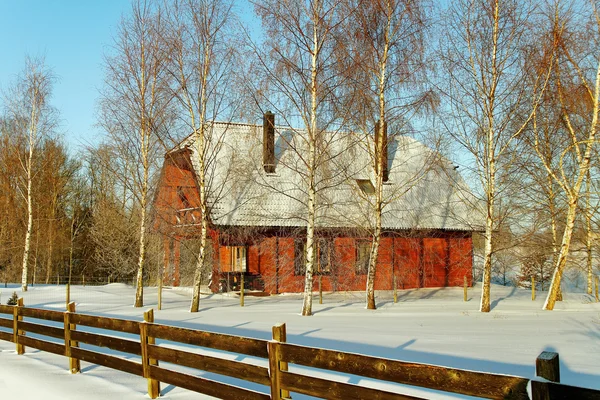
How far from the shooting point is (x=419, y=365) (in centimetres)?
428

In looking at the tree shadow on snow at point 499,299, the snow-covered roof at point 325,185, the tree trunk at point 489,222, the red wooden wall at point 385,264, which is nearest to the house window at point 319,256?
the red wooden wall at point 385,264

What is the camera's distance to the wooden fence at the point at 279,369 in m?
3.75

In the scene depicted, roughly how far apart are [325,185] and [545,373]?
15106 mm

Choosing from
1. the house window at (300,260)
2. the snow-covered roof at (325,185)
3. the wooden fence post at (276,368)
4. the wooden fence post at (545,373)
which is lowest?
the wooden fence post at (276,368)

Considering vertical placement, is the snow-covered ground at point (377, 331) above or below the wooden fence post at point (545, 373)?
below

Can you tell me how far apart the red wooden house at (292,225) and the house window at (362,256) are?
5cm

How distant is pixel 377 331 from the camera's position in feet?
40.1

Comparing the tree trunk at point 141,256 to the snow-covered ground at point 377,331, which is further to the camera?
the tree trunk at point 141,256

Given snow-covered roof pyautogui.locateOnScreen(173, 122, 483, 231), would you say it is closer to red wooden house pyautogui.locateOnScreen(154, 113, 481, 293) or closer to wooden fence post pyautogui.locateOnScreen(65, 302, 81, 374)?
red wooden house pyautogui.locateOnScreen(154, 113, 481, 293)

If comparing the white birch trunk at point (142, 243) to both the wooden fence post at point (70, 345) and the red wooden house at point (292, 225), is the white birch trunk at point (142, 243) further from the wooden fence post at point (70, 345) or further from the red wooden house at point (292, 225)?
the wooden fence post at point (70, 345)

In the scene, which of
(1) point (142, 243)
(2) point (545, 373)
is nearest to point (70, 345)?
(2) point (545, 373)

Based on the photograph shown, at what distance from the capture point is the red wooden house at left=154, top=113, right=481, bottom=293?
68.4 feet

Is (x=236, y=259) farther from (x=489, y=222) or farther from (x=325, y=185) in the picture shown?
(x=489, y=222)

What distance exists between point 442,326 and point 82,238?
32.8 m
